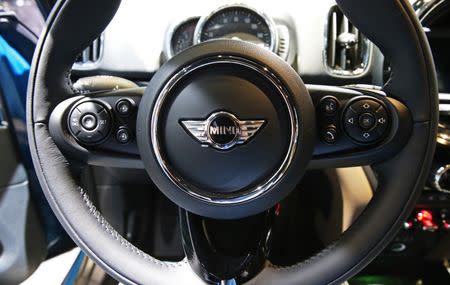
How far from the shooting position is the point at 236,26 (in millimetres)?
1260

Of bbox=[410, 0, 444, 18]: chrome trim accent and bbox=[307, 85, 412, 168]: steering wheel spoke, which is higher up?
bbox=[410, 0, 444, 18]: chrome trim accent

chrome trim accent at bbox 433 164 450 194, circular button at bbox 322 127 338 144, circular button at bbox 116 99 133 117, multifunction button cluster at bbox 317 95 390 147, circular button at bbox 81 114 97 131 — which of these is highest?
multifunction button cluster at bbox 317 95 390 147

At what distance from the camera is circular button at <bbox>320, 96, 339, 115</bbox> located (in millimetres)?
759

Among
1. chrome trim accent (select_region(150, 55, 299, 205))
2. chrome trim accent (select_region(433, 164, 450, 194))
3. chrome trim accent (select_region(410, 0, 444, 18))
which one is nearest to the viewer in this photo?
chrome trim accent (select_region(150, 55, 299, 205))

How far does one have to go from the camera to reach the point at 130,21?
127cm

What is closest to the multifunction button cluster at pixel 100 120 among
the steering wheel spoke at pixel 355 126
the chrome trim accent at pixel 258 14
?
the steering wheel spoke at pixel 355 126

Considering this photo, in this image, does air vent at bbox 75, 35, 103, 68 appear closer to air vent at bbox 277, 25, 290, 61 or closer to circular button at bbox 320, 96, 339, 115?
air vent at bbox 277, 25, 290, 61

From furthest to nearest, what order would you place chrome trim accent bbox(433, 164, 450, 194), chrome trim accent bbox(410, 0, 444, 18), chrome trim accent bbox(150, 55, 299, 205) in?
chrome trim accent bbox(410, 0, 444, 18) → chrome trim accent bbox(433, 164, 450, 194) → chrome trim accent bbox(150, 55, 299, 205)

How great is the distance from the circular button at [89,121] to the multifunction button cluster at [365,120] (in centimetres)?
36

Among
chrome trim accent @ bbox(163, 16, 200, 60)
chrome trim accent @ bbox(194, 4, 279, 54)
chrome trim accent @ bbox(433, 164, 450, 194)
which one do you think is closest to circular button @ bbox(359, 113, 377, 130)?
chrome trim accent @ bbox(433, 164, 450, 194)

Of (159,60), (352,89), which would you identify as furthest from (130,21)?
(352,89)

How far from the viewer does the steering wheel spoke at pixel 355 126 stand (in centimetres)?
74

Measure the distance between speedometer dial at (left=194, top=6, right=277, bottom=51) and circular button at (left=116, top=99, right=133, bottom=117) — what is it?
50 cm

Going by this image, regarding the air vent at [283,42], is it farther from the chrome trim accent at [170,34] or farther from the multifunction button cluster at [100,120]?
the multifunction button cluster at [100,120]
